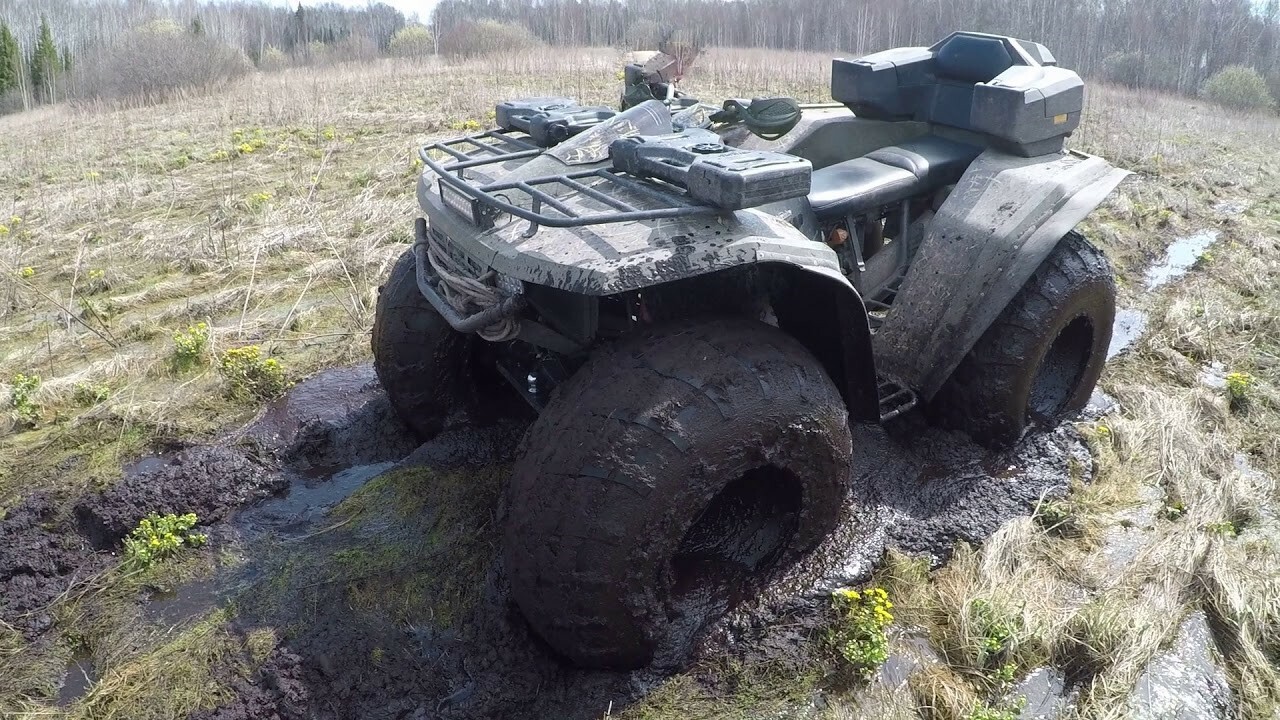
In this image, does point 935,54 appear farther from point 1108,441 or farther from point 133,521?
point 133,521

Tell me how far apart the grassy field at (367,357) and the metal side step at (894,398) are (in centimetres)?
55

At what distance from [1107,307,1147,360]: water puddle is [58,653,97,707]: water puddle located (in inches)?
190

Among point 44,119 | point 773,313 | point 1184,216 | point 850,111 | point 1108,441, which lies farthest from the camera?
point 44,119

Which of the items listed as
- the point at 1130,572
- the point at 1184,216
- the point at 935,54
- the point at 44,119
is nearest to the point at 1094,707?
the point at 1130,572

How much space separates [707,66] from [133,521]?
16.3m

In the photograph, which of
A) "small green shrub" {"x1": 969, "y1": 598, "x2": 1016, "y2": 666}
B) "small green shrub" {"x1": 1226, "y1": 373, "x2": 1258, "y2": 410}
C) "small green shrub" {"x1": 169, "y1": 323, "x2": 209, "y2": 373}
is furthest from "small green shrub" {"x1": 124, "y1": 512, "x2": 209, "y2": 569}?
"small green shrub" {"x1": 1226, "y1": 373, "x2": 1258, "y2": 410}

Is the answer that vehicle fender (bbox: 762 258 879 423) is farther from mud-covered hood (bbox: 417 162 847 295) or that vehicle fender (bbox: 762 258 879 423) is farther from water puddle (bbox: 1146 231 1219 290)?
water puddle (bbox: 1146 231 1219 290)

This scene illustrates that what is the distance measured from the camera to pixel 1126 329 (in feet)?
17.4

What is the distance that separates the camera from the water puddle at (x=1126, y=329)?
16.4 feet

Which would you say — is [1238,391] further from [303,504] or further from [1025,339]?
[303,504]

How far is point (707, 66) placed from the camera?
17.8 meters

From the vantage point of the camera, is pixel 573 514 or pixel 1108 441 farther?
pixel 1108 441

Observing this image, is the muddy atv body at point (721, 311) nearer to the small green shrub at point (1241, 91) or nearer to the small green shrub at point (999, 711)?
the small green shrub at point (999, 711)

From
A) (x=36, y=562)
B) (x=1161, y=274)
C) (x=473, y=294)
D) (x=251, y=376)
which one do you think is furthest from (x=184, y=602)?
(x=1161, y=274)
